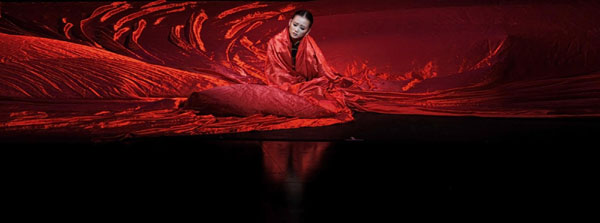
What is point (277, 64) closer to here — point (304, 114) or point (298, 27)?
point (298, 27)

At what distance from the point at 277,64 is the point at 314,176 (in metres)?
1.55

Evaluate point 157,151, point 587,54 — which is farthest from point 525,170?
point 587,54

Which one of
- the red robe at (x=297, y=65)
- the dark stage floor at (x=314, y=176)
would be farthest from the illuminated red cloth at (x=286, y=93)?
the dark stage floor at (x=314, y=176)

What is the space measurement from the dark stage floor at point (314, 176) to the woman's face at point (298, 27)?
871mm

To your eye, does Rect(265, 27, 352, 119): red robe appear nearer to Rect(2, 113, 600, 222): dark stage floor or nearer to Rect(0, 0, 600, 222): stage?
Rect(0, 0, 600, 222): stage

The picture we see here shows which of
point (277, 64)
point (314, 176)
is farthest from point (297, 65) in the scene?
point (314, 176)

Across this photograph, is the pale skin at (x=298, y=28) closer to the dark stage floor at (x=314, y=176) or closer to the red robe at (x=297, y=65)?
the red robe at (x=297, y=65)

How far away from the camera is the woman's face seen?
2680 millimetres

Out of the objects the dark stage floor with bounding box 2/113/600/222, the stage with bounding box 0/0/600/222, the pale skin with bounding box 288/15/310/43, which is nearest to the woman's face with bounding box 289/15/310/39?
the pale skin with bounding box 288/15/310/43

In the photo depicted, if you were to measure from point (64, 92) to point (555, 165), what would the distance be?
2.12 m

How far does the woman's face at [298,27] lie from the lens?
268 centimetres

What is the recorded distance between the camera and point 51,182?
1.27 metres

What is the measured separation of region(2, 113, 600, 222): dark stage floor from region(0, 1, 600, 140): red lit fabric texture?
311mm

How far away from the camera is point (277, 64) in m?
2.83
